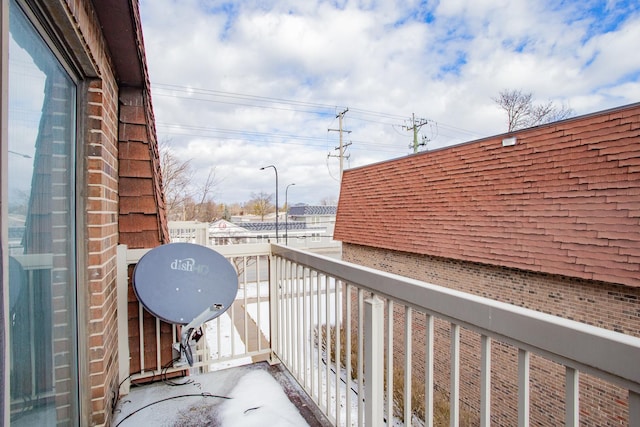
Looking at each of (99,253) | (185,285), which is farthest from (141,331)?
(99,253)

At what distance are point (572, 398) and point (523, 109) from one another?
695 inches

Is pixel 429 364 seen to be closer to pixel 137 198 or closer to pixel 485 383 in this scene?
pixel 485 383

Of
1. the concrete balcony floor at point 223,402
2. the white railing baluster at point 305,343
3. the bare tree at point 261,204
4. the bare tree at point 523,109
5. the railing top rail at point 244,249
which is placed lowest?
the concrete balcony floor at point 223,402

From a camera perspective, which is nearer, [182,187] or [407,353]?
[407,353]

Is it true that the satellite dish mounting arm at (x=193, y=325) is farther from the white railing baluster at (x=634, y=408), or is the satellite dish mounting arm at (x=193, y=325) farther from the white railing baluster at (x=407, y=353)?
the white railing baluster at (x=634, y=408)

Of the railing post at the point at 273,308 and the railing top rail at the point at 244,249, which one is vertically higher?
the railing top rail at the point at 244,249

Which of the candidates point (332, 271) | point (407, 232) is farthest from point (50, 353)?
point (407, 232)

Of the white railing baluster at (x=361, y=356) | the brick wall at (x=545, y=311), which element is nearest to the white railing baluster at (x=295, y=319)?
the white railing baluster at (x=361, y=356)

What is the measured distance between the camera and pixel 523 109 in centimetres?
1536

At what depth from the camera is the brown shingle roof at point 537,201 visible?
532cm

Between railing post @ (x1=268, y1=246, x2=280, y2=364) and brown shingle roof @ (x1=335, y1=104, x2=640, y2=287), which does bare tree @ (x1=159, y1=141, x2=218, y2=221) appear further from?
railing post @ (x1=268, y1=246, x2=280, y2=364)

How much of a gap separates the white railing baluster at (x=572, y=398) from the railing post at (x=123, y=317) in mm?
2262

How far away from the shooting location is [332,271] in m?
1.65

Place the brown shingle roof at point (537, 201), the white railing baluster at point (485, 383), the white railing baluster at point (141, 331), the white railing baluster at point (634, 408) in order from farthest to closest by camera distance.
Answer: the brown shingle roof at point (537, 201) → the white railing baluster at point (141, 331) → the white railing baluster at point (485, 383) → the white railing baluster at point (634, 408)
